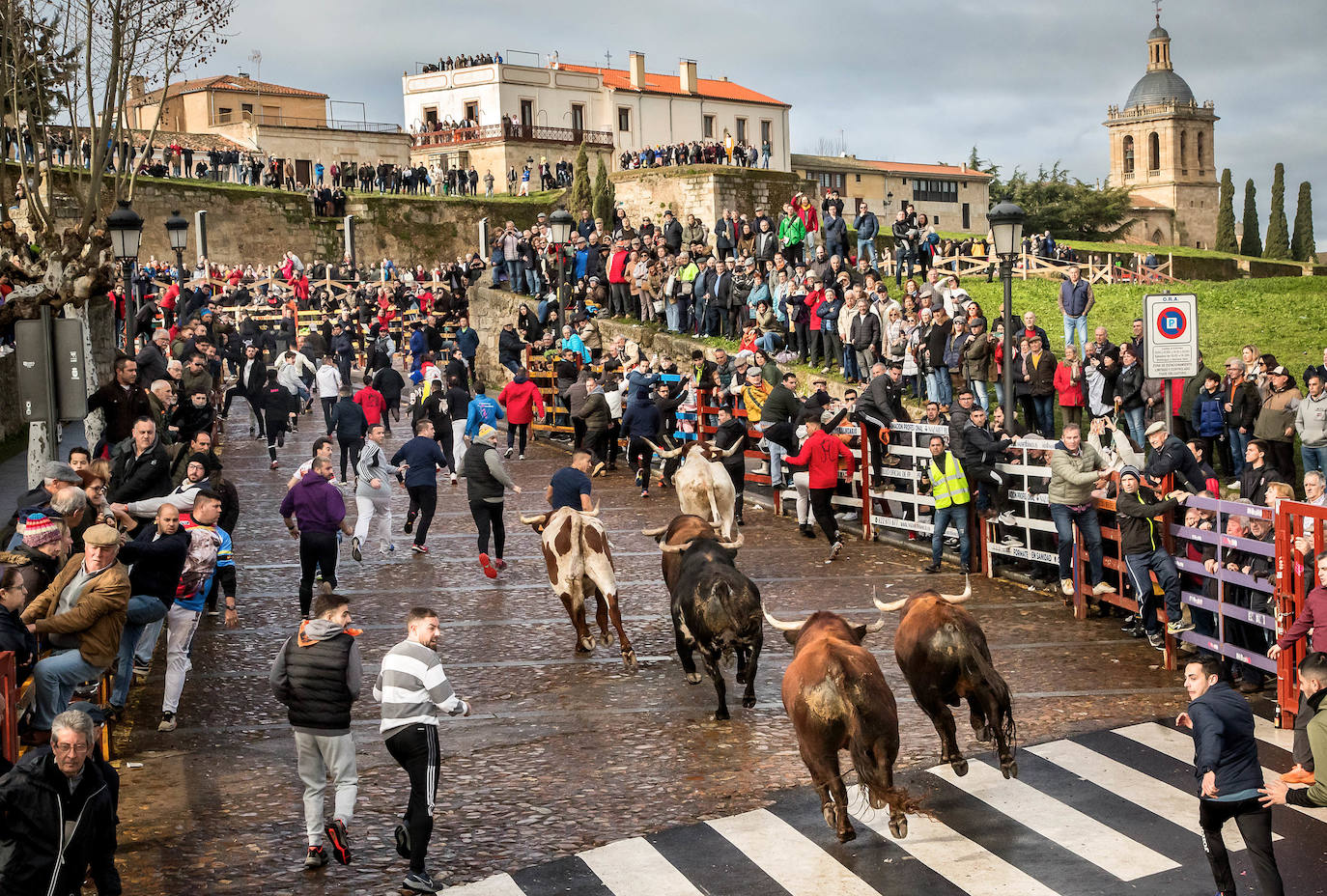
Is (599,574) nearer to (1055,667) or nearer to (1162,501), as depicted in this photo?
(1055,667)

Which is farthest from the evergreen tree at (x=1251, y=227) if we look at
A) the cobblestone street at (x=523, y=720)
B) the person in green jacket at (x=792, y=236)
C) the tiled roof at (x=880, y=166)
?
the cobblestone street at (x=523, y=720)

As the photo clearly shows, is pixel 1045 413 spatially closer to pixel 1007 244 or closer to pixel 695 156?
pixel 1007 244

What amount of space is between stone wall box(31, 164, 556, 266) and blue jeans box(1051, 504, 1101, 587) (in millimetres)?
46329

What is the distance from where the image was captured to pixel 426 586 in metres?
16.9

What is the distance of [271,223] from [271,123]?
1741 cm

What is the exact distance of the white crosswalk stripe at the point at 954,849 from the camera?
28.3ft

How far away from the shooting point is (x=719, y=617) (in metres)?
11.7

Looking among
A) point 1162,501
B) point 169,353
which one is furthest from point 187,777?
point 169,353

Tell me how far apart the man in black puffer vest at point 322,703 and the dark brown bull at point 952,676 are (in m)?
3.86

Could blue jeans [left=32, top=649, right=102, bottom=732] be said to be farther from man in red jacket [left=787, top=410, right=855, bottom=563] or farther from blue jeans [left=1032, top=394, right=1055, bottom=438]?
blue jeans [left=1032, top=394, right=1055, bottom=438]

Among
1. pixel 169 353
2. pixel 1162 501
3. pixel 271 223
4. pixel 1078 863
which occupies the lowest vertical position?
pixel 1078 863

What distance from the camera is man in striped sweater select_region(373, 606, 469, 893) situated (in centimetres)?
861

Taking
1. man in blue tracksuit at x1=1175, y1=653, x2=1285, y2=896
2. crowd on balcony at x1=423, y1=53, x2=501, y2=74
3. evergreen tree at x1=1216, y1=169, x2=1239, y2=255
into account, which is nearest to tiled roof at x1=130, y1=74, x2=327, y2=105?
crowd on balcony at x1=423, y1=53, x2=501, y2=74

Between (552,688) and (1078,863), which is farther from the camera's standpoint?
(552,688)
